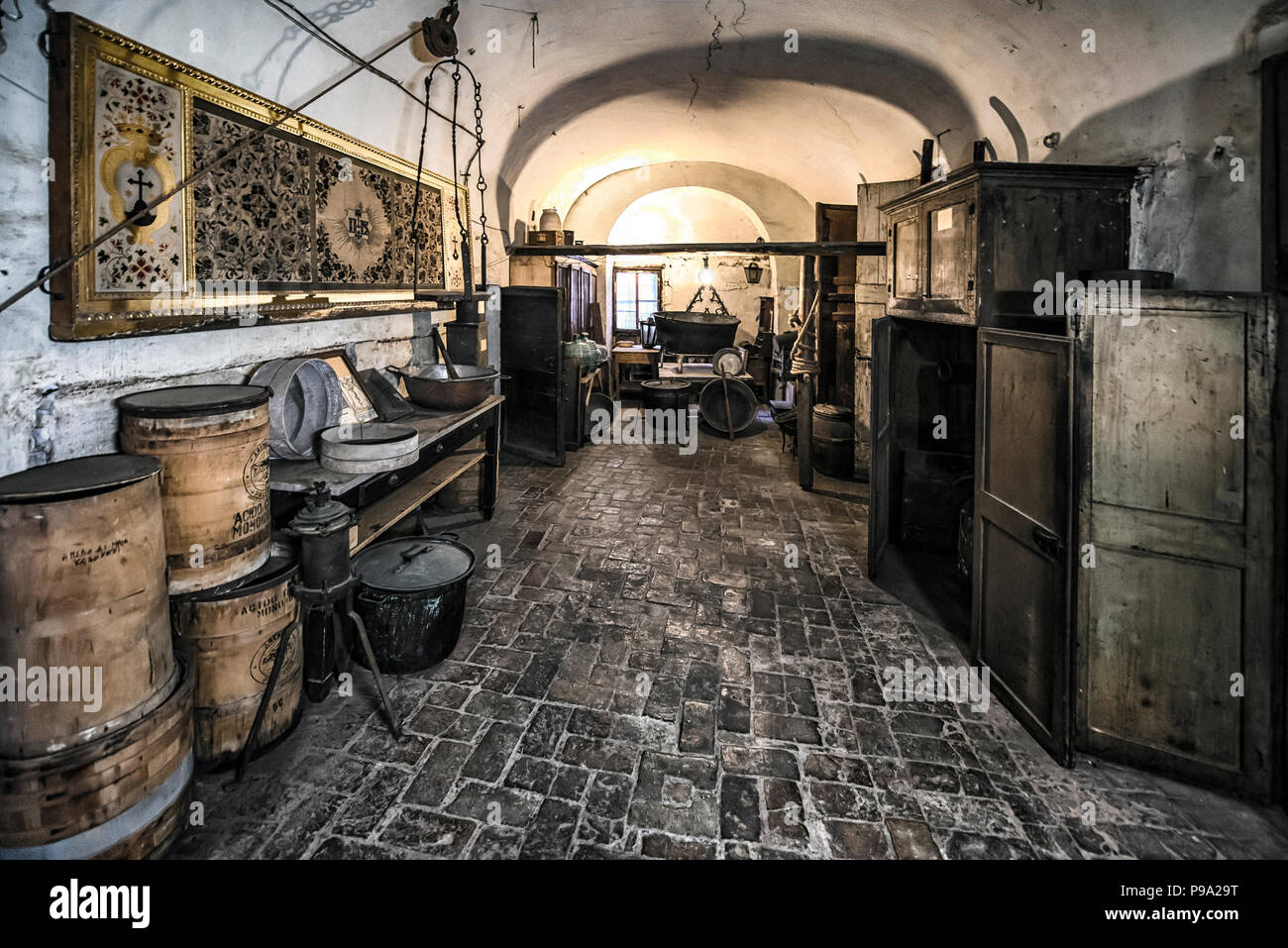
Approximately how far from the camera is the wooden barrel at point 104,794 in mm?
2180

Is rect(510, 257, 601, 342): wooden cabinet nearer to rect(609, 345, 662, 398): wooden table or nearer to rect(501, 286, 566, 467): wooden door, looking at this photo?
rect(501, 286, 566, 467): wooden door

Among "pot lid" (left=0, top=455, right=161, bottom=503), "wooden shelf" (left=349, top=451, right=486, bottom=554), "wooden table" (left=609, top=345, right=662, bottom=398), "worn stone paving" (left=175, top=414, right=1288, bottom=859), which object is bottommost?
"worn stone paving" (left=175, top=414, right=1288, bottom=859)

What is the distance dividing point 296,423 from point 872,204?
7.03 meters

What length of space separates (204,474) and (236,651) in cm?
78

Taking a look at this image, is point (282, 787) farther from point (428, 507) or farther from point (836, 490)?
point (836, 490)

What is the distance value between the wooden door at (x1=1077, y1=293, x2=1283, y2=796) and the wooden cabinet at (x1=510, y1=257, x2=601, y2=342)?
642 cm

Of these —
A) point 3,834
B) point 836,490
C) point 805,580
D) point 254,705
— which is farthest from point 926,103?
point 3,834

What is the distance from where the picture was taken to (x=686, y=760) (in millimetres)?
3213

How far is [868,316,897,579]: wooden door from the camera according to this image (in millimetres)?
5297

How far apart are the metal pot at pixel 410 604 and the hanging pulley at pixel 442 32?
358 centimetres

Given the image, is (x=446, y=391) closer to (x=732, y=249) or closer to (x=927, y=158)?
(x=732, y=249)

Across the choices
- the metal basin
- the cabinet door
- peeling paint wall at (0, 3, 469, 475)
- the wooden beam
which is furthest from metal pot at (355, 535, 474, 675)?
the metal basin

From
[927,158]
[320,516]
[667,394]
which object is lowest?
[320,516]

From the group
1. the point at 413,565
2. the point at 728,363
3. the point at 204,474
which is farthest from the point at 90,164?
the point at 728,363
